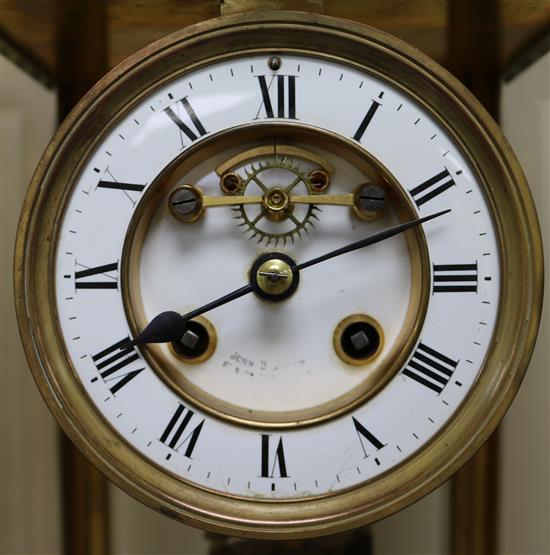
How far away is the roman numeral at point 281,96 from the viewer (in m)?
0.77

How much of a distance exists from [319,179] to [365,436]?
0.28 m

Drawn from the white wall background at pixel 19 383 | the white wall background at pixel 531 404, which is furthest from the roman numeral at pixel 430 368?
the white wall background at pixel 19 383

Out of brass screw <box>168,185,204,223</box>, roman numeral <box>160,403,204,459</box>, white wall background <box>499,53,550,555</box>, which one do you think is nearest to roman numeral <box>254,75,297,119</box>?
brass screw <box>168,185,204,223</box>

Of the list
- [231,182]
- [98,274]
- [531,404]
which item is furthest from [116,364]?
[531,404]

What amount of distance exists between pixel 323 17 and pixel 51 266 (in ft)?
1.25

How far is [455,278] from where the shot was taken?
2.51 ft

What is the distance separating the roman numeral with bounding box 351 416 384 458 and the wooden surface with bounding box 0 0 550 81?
455 millimetres

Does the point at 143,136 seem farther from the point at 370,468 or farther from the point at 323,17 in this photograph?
the point at 370,468

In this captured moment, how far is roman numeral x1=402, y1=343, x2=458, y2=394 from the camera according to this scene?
76cm

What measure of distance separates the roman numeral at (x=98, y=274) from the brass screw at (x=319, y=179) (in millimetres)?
229

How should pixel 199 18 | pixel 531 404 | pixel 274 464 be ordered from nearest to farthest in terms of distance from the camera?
pixel 274 464
pixel 199 18
pixel 531 404

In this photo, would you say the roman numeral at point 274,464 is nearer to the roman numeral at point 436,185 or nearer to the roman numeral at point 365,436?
the roman numeral at point 365,436

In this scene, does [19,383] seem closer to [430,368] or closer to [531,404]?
[430,368]

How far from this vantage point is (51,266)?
772 millimetres
